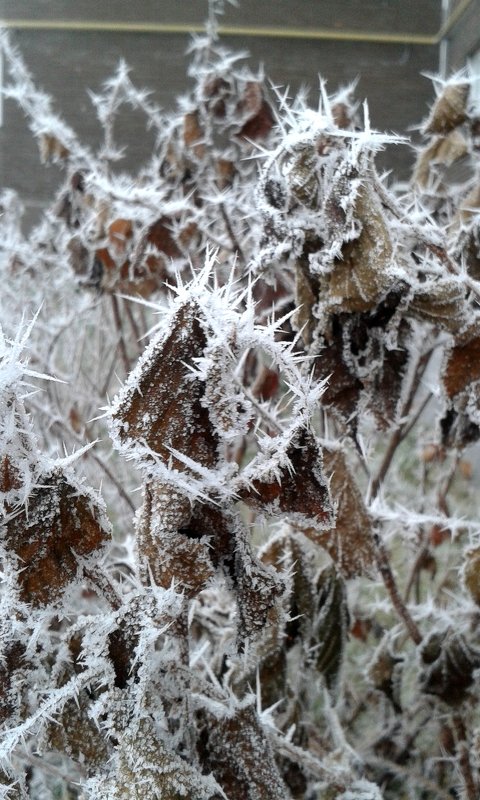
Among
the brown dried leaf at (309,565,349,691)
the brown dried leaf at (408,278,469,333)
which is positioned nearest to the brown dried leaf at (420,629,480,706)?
the brown dried leaf at (309,565,349,691)

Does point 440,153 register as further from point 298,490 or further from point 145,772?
point 145,772

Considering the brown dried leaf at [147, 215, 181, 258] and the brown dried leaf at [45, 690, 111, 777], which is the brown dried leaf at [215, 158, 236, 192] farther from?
the brown dried leaf at [45, 690, 111, 777]

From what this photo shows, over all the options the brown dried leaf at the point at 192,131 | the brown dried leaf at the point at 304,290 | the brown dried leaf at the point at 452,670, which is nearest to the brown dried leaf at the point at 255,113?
the brown dried leaf at the point at 192,131

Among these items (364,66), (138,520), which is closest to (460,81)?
(138,520)

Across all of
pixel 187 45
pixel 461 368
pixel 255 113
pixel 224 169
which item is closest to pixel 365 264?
pixel 461 368

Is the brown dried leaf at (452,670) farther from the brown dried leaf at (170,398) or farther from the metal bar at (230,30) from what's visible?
the metal bar at (230,30)
